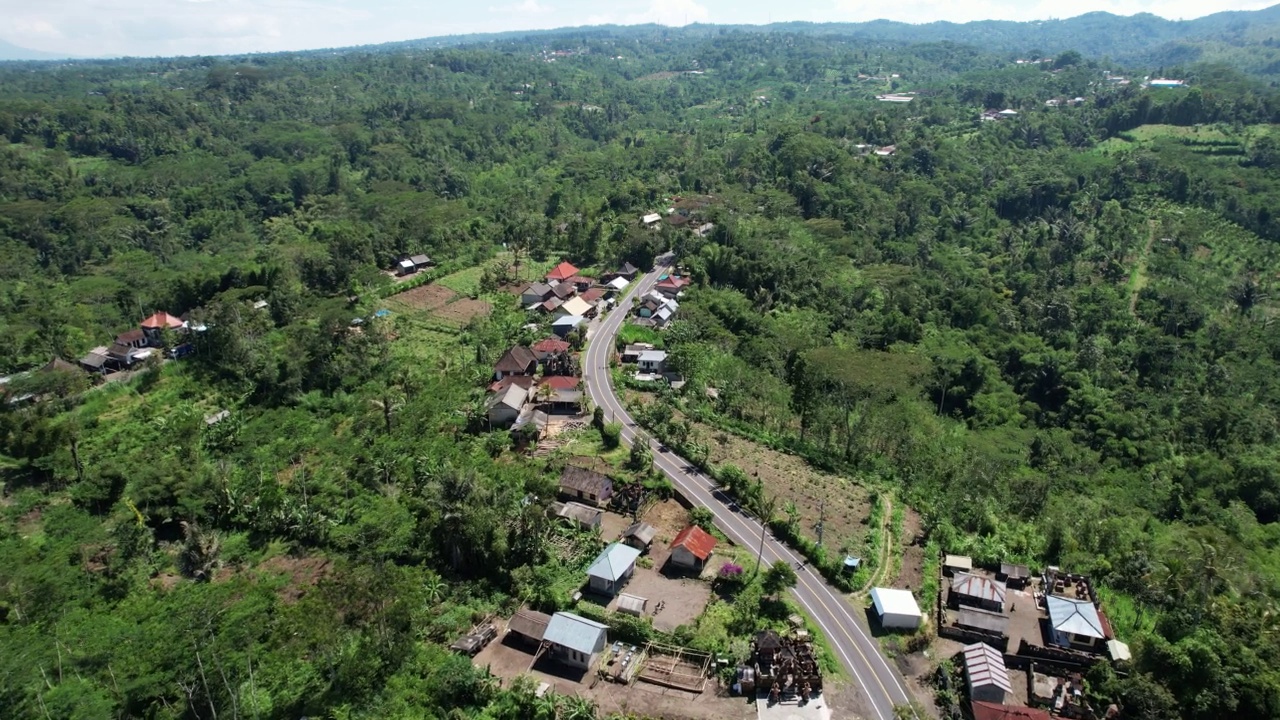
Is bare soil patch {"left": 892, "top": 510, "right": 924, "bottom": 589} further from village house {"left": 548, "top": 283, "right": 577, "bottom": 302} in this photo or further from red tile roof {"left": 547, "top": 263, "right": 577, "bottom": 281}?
red tile roof {"left": 547, "top": 263, "right": 577, "bottom": 281}

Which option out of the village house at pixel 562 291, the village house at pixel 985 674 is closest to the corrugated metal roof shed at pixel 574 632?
the village house at pixel 985 674

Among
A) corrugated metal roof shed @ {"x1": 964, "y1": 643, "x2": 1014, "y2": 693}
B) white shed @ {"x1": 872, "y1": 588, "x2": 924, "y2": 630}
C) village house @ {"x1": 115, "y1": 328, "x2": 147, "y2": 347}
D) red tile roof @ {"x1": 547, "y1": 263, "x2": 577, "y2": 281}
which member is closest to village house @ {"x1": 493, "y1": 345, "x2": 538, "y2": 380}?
red tile roof @ {"x1": 547, "y1": 263, "x2": 577, "y2": 281}

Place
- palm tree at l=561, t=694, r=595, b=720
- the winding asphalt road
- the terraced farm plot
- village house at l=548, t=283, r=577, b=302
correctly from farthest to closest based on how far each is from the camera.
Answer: village house at l=548, t=283, r=577, b=302, the terraced farm plot, the winding asphalt road, palm tree at l=561, t=694, r=595, b=720

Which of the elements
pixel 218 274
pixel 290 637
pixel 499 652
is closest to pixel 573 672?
pixel 499 652

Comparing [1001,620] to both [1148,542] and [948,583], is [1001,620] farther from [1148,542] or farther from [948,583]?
[1148,542]

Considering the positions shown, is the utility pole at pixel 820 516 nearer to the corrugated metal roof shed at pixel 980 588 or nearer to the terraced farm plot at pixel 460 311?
the corrugated metal roof shed at pixel 980 588
